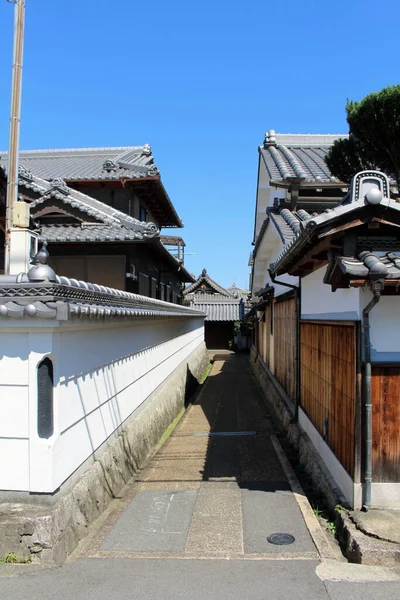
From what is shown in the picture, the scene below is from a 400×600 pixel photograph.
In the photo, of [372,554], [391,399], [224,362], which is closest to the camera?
[372,554]

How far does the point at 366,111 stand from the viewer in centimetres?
710

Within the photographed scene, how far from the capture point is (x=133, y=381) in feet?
31.7

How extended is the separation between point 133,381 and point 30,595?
539 cm

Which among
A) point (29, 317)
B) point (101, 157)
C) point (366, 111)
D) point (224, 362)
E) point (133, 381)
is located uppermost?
point (101, 157)

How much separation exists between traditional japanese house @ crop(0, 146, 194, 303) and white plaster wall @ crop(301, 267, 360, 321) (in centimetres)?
538

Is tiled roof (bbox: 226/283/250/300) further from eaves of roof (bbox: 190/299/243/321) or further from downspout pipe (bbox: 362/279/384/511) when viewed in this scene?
downspout pipe (bbox: 362/279/384/511)

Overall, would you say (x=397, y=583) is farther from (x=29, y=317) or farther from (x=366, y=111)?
(x=366, y=111)

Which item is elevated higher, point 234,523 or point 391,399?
point 391,399

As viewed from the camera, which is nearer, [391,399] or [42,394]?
[42,394]

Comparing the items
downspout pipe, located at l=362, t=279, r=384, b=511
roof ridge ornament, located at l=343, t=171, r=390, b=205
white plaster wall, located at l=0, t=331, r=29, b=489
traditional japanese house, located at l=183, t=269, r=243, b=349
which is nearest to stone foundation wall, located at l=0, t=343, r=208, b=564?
white plaster wall, located at l=0, t=331, r=29, b=489

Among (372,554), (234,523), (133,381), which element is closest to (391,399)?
(372,554)

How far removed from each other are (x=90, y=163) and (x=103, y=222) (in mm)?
8076

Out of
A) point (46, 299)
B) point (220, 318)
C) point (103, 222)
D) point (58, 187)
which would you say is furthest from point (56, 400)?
point (220, 318)

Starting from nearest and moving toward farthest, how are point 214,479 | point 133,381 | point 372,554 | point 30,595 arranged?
point 30,595, point 372,554, point 214,479, point 133,381
